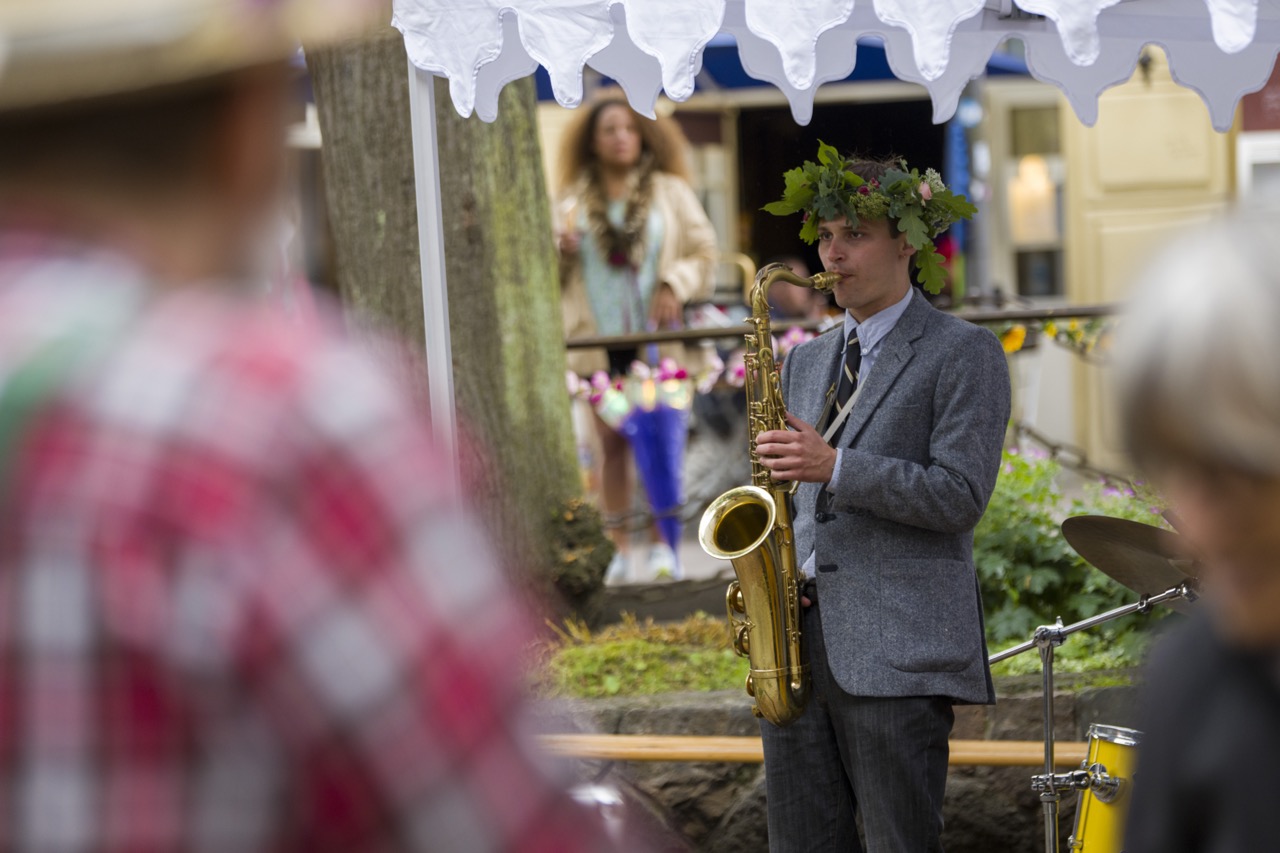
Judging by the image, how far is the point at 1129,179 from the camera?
407 inches

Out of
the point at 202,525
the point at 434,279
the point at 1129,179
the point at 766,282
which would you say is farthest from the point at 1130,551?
the point at 1129,179

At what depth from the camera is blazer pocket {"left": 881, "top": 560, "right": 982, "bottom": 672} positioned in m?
3.37

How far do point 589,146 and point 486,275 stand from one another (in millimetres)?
1439

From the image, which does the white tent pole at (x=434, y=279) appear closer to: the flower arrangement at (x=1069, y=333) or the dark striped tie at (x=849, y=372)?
the dark striped tie at (x=849, y=372)

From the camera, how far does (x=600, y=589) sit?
619 cm

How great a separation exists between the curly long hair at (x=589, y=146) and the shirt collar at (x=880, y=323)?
379 centimetres

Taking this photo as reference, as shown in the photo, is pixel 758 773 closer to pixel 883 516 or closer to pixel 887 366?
pixel 883 516

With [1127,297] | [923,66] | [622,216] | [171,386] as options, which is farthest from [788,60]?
[622,216]

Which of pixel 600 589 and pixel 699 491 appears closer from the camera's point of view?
pixel 600 589

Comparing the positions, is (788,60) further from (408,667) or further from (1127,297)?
(408,667)

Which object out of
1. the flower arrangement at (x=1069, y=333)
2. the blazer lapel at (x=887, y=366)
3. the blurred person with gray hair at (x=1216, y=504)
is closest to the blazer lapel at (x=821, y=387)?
the blazer lapel at (x=887, y=366)

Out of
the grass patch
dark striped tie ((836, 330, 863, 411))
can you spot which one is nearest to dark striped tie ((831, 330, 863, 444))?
dark striped tie ((836, 330, 863, 411))

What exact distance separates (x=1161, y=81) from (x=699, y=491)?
4.53 m

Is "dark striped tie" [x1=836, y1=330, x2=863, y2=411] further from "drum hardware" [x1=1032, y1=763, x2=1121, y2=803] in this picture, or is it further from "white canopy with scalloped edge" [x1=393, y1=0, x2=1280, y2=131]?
"drum hardware" [x1=1032, y1=763, x2=1121, y2=803]
